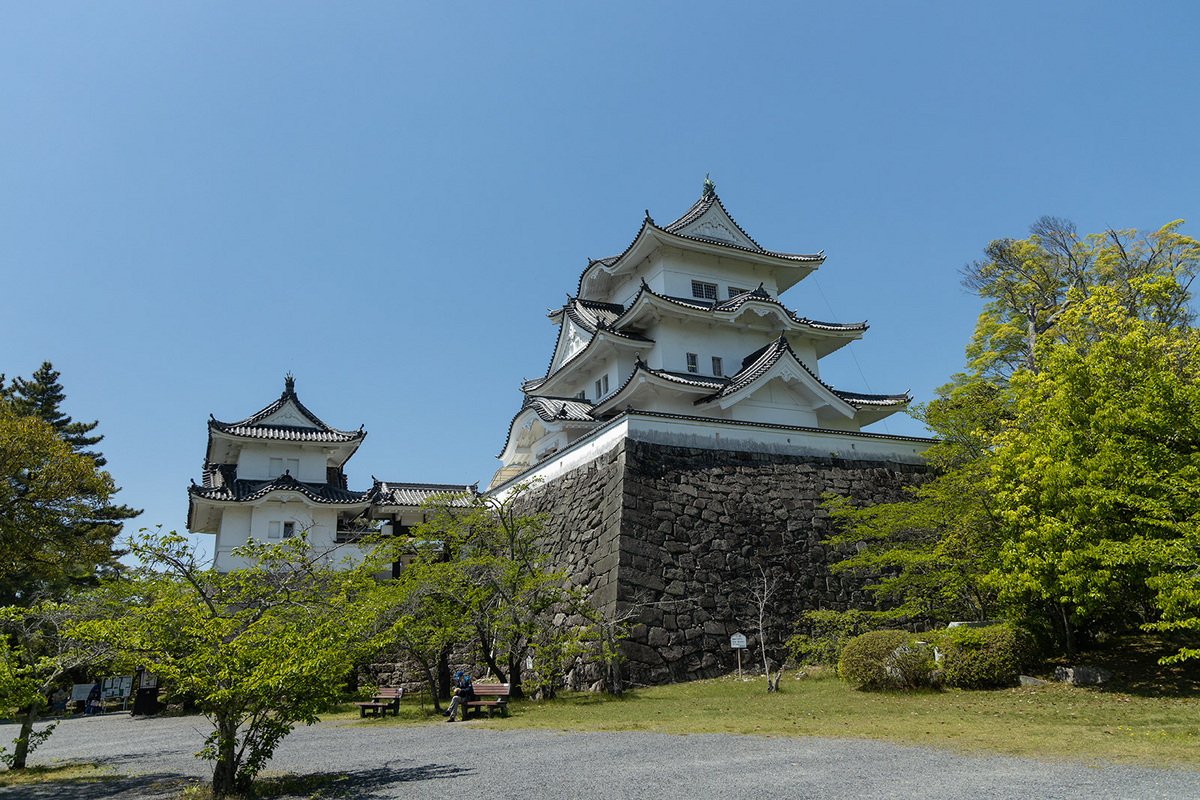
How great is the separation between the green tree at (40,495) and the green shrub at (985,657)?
22.8 m

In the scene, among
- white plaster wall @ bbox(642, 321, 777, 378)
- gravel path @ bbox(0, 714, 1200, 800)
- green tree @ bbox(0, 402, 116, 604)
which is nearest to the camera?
gravel path @ bbox(0, 714, 1200, 800)

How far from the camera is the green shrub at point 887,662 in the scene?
1211 centimetres

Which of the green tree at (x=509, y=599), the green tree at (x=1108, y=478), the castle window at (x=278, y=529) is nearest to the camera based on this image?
the green tree at (x=1108, y=478)

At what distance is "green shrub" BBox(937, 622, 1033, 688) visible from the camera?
11820 mm

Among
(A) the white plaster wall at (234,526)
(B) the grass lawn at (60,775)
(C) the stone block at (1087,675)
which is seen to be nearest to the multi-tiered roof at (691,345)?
(A) the white plaster wall at (234,526)

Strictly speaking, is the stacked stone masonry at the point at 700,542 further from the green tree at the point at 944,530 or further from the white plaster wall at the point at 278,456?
the white plaster wall at the point at 278,456

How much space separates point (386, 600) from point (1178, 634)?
44.9ft

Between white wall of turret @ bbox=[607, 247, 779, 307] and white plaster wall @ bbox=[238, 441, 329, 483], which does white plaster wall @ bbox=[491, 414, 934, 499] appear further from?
white plaster wall @ bbox=[238, 441, 329, 483]

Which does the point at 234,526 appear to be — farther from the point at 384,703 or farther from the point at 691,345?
the point at 691,345

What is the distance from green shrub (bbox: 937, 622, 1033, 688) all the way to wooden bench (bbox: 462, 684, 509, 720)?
7.27 m

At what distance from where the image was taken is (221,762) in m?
6.94

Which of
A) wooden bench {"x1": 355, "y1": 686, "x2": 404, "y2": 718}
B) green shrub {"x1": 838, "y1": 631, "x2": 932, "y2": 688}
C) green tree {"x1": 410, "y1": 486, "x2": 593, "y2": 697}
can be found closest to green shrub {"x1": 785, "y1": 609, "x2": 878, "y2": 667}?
green shrub {"x1": 838, "y1": 631, "x2": 932, "y2": 688}

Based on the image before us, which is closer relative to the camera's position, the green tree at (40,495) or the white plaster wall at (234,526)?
the green tree at (40,495)

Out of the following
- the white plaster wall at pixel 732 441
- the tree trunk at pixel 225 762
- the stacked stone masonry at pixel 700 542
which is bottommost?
the tree trunk at pixel 225 762
